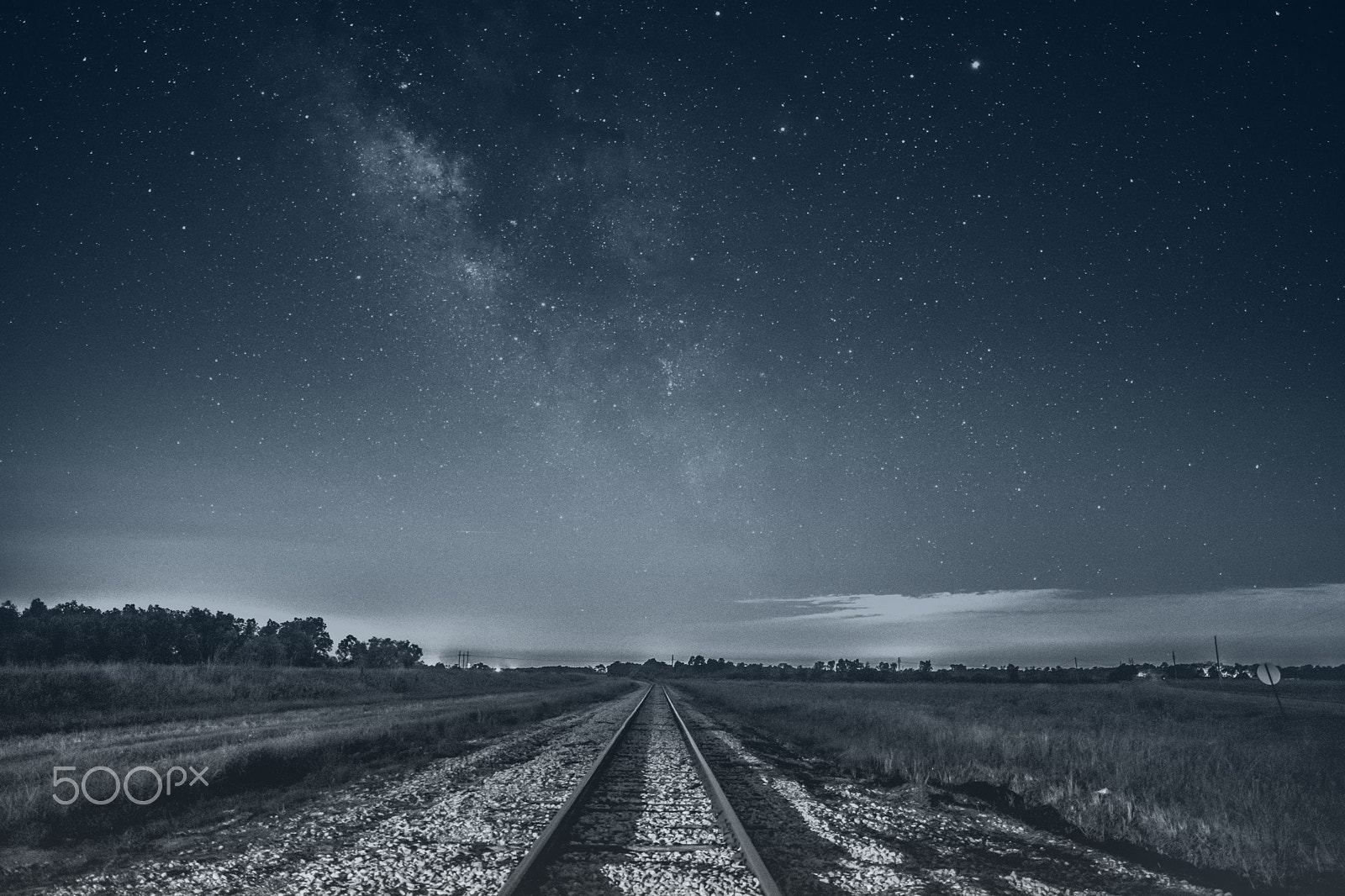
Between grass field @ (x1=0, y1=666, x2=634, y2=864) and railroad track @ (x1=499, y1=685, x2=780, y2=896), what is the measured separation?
4413 millimetres

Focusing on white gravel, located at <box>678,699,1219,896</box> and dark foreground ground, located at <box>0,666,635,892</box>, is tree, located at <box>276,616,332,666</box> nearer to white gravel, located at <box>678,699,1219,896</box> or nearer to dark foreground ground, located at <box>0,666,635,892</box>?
dark foreground ground, located at <box>0,666,635,892</box>

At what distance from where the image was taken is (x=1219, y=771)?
1209cm

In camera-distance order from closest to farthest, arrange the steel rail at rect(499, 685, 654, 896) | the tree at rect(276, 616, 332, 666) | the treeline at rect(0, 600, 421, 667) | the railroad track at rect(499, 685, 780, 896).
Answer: the steel rail at rect(499, 685, 654, 896) → the railroad track at rect(499, 685, 780, 896) → the treeline at rect(0, 600, 421, 667) → the tree at rect(276, 616, 332, 666)

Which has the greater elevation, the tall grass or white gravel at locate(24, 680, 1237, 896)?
white gravel at locate(24, 680, 1237, 896)

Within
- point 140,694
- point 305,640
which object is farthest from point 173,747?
point 305,640

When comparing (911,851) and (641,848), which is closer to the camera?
(641,848)

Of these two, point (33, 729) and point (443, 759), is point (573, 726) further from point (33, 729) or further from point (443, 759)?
Answer: point (33, 729)

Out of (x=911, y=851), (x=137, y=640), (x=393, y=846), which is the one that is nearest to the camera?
(x=393, y=846)

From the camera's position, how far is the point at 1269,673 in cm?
3034

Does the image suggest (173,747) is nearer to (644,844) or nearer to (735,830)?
(644,844)

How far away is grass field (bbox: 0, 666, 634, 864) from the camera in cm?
827

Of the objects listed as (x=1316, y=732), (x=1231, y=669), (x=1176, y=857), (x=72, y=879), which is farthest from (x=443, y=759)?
(x=1231, y=669)

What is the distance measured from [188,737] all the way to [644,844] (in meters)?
16.5

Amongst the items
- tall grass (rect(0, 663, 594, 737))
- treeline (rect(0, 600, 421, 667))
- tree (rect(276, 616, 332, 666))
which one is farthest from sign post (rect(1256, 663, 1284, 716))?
tree (rect(276, 616, 332, 666))
